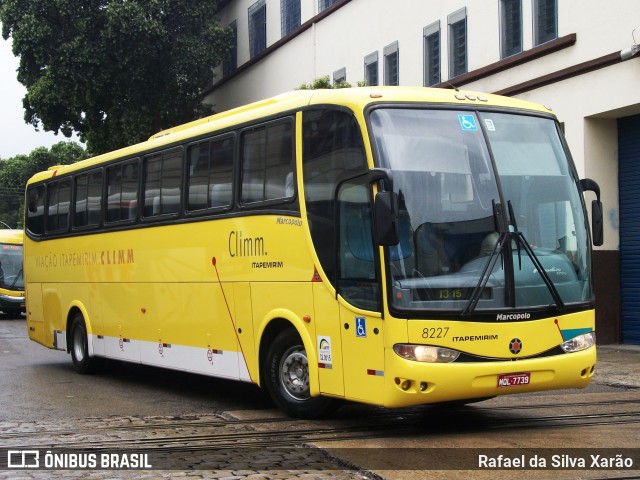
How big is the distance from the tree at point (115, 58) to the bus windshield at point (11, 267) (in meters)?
4.85

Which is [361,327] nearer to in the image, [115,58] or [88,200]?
[88,200]

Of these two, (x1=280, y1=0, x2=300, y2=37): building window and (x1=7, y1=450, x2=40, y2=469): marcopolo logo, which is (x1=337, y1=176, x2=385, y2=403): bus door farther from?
(x1=280, y1=0, x2=300, y2=37): building window

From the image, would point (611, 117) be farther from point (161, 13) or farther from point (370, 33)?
point (161, 13)

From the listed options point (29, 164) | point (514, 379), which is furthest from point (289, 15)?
point (29, 164)

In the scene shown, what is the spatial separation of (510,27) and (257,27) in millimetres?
16136

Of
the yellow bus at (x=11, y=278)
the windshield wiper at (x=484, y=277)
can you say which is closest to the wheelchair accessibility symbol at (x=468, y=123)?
the windshield wiper at (x=484, y=277)

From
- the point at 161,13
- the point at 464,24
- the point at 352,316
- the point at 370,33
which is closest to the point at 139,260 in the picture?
the point at 352,316

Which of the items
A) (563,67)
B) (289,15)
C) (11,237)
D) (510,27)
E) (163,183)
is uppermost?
(289,15)

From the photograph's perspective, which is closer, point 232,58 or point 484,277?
point 484,277

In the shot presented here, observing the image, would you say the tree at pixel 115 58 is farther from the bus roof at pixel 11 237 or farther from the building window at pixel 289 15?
the bus roof at pixel 11 237

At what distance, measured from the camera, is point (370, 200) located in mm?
8844

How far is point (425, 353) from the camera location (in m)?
8.48

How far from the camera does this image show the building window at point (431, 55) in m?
22.7

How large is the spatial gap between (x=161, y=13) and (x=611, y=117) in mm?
19872
